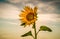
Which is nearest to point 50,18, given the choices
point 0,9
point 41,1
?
point 41,1

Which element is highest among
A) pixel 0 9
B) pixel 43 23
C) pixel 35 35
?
pixel 0 9

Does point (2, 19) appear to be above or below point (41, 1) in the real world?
below

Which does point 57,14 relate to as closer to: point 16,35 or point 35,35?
point 35,35

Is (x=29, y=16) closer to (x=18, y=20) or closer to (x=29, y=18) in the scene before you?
(x=29, y=18)

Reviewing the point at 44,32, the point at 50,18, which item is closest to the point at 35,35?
the point at 44,32

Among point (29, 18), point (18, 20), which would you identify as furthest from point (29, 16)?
point (18, 20)

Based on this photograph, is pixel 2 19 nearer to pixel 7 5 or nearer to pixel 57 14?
pixel 7 5
